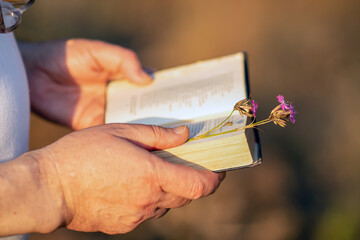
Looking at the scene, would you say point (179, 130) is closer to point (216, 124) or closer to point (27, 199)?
point (216, 124)

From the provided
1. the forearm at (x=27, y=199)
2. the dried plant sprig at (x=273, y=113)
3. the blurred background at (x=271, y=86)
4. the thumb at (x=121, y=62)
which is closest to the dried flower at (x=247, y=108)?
the dried plant sprig at (x=273, y=113)

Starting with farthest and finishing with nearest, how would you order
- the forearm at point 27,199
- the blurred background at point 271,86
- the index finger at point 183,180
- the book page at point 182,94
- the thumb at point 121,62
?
the blurred background at point 271,86, the thumb at point 121,62, the book page at point 182,94, the index finger at point 183,180, the forearm at point 27,199

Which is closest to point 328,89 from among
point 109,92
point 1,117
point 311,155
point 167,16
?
point 311,155

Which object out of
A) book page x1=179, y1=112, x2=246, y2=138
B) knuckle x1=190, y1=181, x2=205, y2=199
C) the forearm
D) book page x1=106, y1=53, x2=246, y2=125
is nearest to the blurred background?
book page x1=106, y1=53, x2=246, y2=125

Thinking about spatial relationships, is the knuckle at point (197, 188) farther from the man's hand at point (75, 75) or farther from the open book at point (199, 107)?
the man's hand at point (75, 75)

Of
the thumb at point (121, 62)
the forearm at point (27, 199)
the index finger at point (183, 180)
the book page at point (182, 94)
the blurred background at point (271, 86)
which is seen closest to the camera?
the forearm at point (27, 199)

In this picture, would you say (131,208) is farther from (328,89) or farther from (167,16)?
(167,16)

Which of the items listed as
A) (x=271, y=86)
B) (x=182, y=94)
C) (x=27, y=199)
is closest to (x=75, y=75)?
(x=182, y=94)
